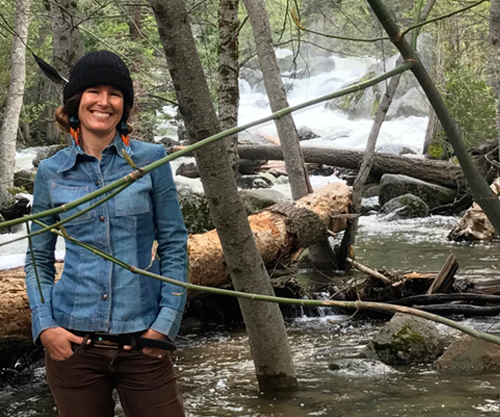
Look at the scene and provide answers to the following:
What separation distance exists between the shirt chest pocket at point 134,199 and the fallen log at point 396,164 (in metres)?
14.1

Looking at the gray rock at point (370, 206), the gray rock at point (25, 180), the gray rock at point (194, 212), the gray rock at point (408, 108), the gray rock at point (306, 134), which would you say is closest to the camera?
the gray rock at point (194, 212)

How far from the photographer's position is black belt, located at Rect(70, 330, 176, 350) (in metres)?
2.41

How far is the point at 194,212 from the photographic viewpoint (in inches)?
402

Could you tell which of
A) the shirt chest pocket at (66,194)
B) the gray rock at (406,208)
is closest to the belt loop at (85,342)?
the shirt chest pocket at (66,194)

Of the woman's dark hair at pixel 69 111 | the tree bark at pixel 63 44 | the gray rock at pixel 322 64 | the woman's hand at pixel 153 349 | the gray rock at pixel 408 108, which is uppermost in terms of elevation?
the gray rock at pixel 322 64

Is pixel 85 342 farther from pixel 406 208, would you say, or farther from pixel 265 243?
pixel 406 208

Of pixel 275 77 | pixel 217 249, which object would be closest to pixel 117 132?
pixel 217 249

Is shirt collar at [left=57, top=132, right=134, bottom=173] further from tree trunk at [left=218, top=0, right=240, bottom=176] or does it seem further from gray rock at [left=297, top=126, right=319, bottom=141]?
gray rock at [left=297, top=126, right=319, bottom=141]

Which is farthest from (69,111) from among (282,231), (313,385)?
(282,231)

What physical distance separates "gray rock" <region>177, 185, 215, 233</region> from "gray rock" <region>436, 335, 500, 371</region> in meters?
5.52

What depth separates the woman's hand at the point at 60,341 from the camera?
242cm

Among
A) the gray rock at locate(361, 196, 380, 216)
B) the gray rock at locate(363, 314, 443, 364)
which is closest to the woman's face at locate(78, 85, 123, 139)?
the gray rock at locate(363, 314, 443, 364)

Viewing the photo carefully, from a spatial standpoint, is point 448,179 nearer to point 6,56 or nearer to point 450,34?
point 450,34

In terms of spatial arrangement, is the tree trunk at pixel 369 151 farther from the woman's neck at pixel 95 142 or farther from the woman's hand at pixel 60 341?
the woman's hand at pixel 60 341
